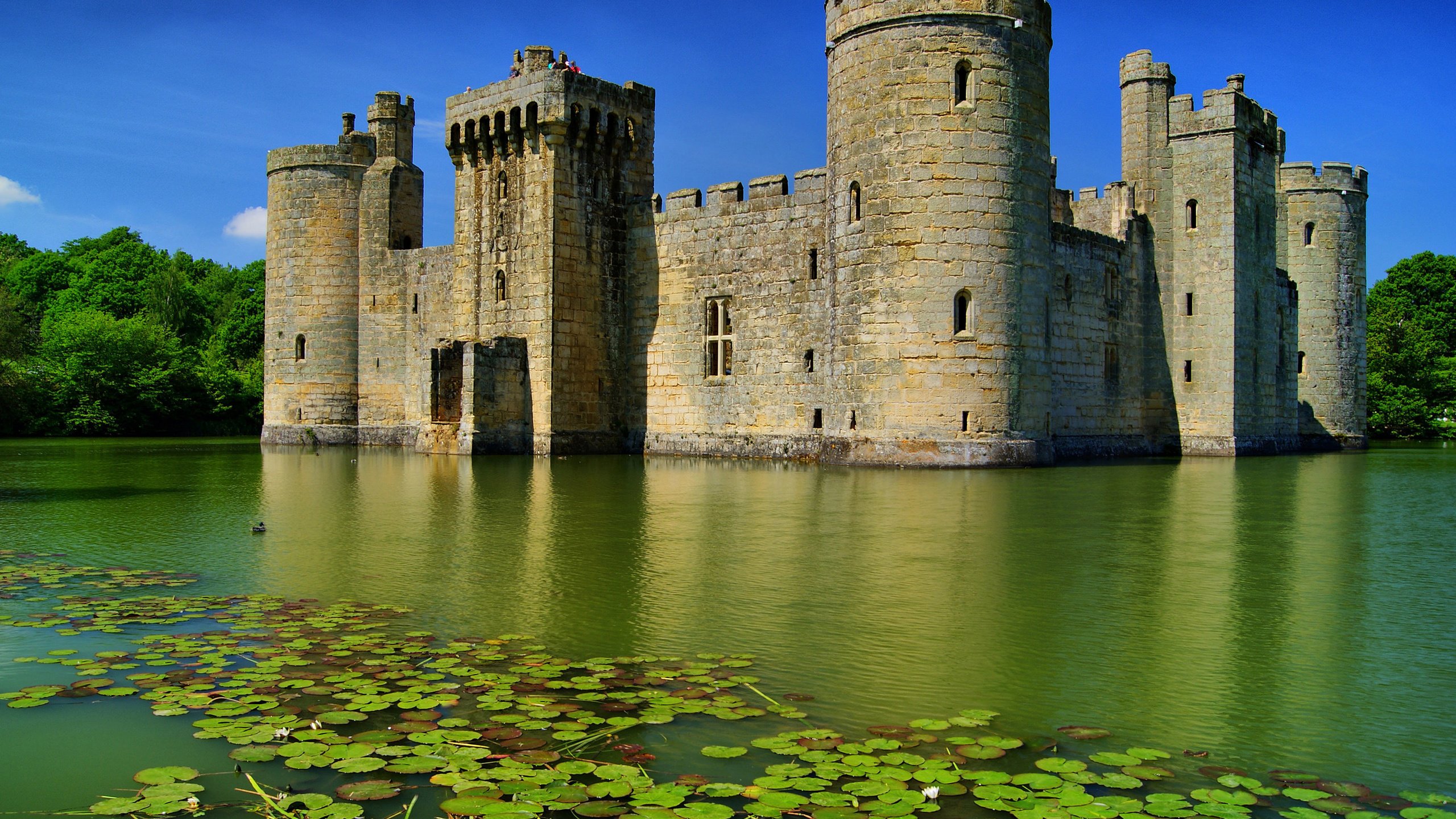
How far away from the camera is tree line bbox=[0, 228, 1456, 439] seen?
136 ft

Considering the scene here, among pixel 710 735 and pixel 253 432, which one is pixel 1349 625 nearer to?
pixel 710 735

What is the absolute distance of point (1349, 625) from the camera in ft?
21.8

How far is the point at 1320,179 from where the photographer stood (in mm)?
31719

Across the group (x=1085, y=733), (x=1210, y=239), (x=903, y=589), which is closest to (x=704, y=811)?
(x=1085, y=733)

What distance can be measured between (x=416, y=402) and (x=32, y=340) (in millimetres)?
26386

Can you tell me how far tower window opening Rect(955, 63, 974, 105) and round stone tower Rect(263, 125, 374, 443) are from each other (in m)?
18.8

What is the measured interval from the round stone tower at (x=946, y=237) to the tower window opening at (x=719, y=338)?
5437mm

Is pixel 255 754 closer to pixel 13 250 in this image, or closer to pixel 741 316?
pixel 741 316

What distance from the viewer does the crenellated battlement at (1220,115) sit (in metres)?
25.9

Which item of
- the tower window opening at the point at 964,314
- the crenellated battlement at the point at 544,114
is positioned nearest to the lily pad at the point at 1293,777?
the tower window opening at the point at 964,314

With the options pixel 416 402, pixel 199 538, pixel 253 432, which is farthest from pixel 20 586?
pixel 253 432

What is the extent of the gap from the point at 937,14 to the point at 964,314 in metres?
5.32

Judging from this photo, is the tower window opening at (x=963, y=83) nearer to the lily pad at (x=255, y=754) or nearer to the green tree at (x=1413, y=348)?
the lily pad at (x=255, y=754)

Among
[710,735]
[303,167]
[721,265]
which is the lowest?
[710,735]
